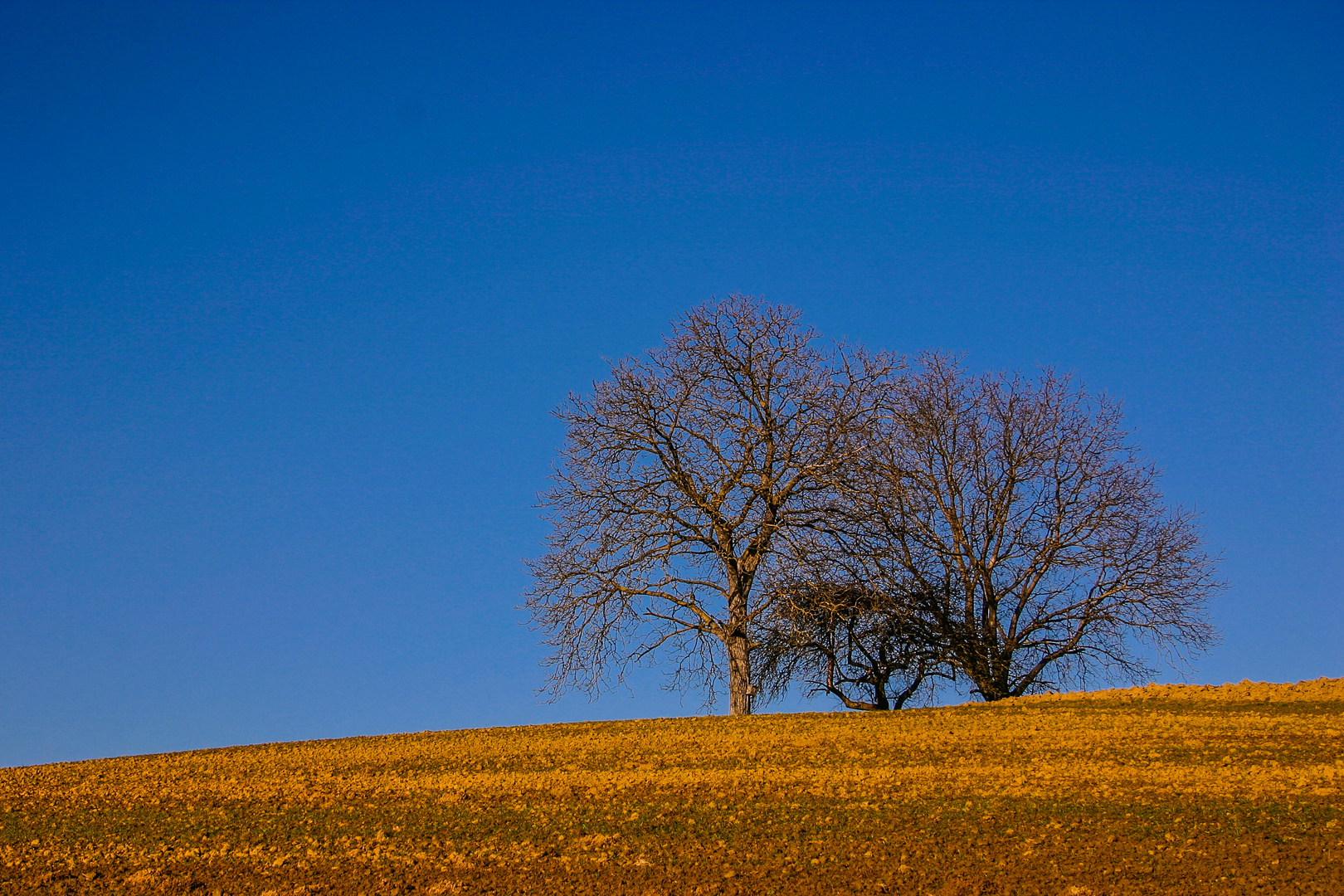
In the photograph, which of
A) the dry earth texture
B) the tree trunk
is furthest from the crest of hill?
the tree trunk

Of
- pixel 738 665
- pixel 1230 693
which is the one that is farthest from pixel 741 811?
pixel 1230 693

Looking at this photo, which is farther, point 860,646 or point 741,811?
point 860,646

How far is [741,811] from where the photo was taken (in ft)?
38.5

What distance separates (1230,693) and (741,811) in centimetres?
1201

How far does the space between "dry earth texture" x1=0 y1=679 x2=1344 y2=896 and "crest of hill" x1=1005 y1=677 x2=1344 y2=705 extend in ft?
2.74

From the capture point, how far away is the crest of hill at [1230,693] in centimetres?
1900

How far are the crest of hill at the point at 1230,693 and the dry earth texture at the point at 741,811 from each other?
2.74 ft

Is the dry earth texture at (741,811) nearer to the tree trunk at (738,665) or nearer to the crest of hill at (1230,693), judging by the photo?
the crest of hill at (1230,693)

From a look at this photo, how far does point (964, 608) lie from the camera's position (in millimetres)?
24688

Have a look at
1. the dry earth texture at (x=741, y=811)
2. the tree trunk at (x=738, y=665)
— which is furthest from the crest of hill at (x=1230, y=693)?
the tree trunk at (x=738, y=665)

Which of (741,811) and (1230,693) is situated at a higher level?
(1230,693)

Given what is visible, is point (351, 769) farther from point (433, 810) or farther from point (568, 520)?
point (568, 520)

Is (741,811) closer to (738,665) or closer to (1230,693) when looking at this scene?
(738,665)

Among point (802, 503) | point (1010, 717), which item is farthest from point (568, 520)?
point (1010, 717)
